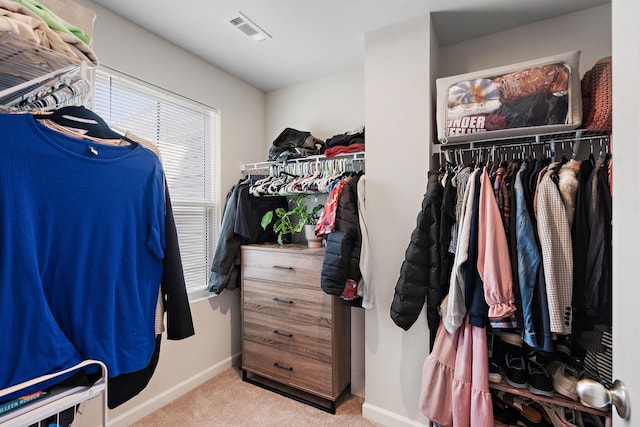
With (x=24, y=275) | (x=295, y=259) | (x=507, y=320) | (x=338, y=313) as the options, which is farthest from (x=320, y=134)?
(x=24, y=275)

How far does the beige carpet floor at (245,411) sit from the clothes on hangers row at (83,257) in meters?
1.11

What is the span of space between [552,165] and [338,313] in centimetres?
146

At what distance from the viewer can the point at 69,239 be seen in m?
0.84

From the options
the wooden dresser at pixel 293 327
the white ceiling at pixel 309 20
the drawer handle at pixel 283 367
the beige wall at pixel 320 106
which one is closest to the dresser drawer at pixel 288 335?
the wooden dresser at pixel 293 327

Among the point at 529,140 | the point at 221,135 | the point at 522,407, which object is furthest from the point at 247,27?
the point at 522,407

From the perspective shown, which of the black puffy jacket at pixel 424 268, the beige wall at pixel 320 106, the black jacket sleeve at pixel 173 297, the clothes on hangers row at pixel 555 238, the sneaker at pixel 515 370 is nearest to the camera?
the black jacket sleeve at pixel 173 297

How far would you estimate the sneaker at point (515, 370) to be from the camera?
1.41m

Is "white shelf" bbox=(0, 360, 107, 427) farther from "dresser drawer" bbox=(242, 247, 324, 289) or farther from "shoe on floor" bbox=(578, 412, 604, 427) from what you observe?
"shoe on floor" bbox=(578, 412, 604, 427)

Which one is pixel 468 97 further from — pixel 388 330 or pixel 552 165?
pixel 388 330

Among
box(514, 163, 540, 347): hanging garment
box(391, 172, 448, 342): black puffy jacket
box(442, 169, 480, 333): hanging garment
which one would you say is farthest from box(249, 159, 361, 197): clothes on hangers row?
box(514, 163, 540, 347): hanging garment

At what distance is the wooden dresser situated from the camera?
195 cm

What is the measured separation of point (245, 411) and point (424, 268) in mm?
1523

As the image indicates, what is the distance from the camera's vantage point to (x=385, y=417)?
1.82 metres

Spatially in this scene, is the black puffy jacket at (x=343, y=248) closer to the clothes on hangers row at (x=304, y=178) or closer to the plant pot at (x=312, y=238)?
the clothes on hangers row at (x=304, y=178)
